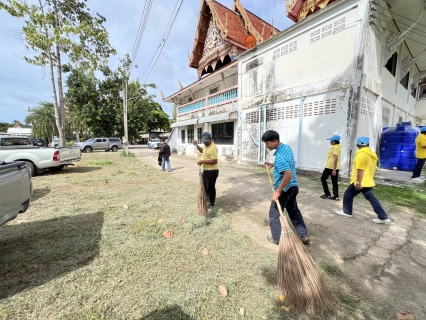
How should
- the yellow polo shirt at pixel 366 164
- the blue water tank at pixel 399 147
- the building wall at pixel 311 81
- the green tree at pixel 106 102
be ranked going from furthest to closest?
the green tree at pixel 106 102, the blue water tank at pixel 399 147, the building wall at pixel 311 81, the yellow polo shirt at pixel 366 164

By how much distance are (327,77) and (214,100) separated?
21.8ft

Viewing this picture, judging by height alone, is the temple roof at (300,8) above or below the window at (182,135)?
above

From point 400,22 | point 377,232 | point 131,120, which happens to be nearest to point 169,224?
point 377,232

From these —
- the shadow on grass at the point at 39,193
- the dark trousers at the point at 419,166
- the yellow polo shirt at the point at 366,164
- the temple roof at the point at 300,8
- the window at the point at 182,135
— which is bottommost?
the shadow on grass at the point at 39,193

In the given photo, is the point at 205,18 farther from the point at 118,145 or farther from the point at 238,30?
the point at 118,145

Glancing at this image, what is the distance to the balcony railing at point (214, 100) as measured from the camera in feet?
34.6

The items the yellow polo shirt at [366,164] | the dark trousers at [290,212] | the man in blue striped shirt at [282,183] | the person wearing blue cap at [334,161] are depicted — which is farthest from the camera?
the person wearing blue cap at [334,161]

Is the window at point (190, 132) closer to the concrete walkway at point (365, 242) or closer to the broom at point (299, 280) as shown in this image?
the concrete walkway at point (365, 242)

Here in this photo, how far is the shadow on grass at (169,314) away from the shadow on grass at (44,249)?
1.16 m

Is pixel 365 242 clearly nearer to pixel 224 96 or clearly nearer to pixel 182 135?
pixel 224 96

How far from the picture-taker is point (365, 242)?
278 cm

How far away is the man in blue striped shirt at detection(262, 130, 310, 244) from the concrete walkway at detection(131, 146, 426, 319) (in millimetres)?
279

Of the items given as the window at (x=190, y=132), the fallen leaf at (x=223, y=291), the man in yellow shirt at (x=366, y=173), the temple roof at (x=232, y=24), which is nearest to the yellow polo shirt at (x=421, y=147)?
the man in yellow shirt at (x=366, y=173)

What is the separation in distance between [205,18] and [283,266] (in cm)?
1493
